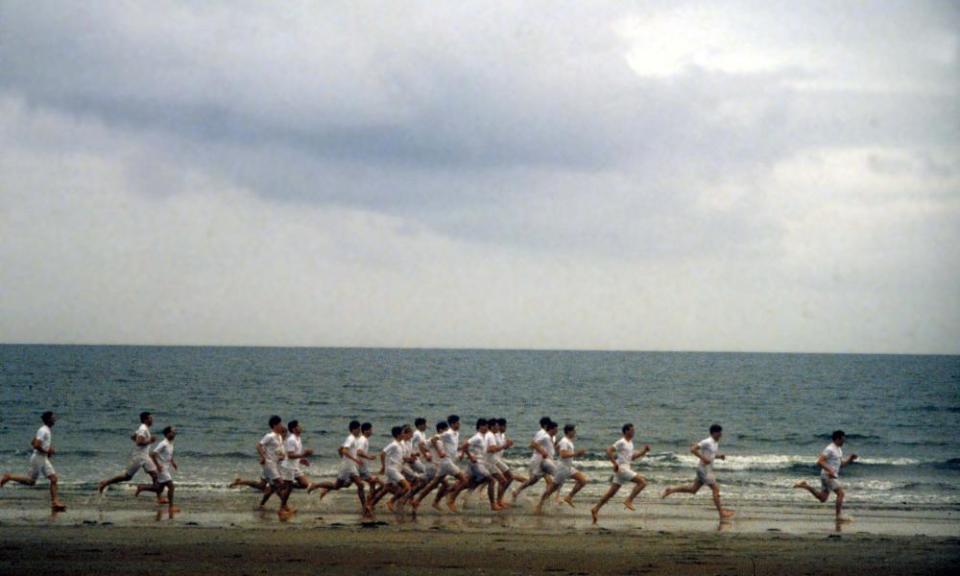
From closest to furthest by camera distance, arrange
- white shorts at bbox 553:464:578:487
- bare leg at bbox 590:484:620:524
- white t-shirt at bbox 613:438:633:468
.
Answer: bare leg at bbox 590:484:620:524, white t-shirt at bbox 613:438:633:468, white shorts at bbox 553:464:578:487

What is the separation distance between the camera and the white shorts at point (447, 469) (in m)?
16.6

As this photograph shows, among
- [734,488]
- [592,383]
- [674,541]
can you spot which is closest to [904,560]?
[674,541]

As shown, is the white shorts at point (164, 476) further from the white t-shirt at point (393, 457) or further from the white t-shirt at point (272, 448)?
the white t-shirt at point (393, 457)

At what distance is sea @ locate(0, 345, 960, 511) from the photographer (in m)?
24.5

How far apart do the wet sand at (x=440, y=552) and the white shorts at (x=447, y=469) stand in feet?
7.16

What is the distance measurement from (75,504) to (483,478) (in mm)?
8281

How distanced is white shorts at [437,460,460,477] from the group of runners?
0.06 ft

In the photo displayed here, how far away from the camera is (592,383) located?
8219cm

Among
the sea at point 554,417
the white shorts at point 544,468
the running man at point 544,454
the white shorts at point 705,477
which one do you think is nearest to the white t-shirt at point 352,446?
the running man at point 544,454

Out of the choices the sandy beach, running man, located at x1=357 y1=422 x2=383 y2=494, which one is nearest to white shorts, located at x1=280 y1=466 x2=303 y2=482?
the sandy beach

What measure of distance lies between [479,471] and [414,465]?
4.26ft

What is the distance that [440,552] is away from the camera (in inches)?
482

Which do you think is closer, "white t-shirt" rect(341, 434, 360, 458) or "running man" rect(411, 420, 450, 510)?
"white t-shirt" rect(341, 434, 360, 458)

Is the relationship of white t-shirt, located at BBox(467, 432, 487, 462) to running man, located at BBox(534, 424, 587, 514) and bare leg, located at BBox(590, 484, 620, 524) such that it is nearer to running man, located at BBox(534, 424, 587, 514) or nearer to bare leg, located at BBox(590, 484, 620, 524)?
running man, located at BBox(534, 424, 587, 514)
